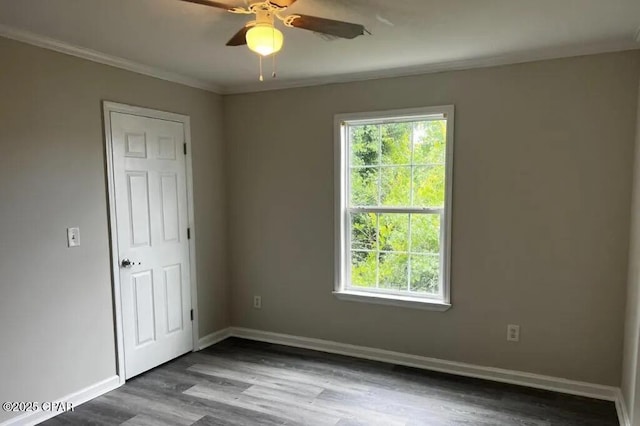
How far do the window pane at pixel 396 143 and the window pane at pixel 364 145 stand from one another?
6cm

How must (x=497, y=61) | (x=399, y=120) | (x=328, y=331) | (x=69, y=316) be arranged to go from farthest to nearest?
(x=328, y=331), (x=399, y=120), (x=497, y=61), (x=69, y=316)

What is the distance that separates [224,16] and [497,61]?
6.18ft

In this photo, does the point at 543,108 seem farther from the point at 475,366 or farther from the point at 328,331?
the point at 328,331

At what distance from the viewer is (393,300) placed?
3.45 meters

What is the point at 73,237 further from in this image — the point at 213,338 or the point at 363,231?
the point at 363,231

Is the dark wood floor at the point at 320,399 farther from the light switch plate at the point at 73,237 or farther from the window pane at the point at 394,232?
the light switch plate at the point at 73,237

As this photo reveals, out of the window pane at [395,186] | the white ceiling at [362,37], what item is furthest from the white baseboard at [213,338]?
the white ceiling at [362,37]

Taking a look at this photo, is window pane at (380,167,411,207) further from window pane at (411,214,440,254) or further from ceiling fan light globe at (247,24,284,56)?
ceiling fan light globe at (247,24,284,56)

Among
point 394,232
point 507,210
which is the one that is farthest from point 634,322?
point 394,232

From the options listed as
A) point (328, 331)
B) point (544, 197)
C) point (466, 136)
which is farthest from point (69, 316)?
point (544, 197)

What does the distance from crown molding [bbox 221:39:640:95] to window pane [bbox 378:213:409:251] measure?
1.11 m

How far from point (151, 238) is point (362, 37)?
2135 millimetres

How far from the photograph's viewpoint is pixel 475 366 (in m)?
3.21

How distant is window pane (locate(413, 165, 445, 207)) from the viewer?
3289 millimetres
